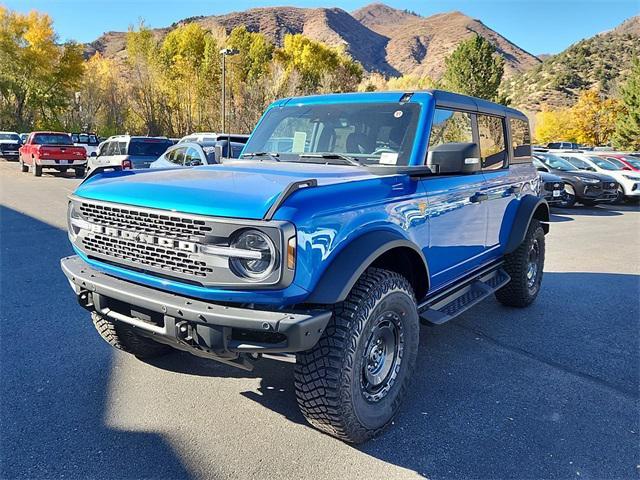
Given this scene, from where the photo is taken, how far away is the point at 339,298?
8.14ft

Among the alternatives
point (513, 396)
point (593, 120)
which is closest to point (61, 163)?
point (513, 396)

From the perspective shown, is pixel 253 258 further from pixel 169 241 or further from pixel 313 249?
pixel 169 241

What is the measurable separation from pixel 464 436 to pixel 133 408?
2.06 metres

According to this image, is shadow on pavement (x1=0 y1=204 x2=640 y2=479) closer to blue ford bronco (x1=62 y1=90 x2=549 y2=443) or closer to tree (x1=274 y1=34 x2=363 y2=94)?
blue ford bronco (x1=62 y1=90 x2=549 y2=443)

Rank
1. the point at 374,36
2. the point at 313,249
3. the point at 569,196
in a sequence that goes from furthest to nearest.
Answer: the point at 374,36, the point at 569,196, the point at 313,249

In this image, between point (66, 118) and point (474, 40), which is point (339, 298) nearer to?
point (474, 40)

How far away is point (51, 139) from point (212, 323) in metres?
22.5

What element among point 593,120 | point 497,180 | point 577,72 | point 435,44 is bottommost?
point 497,180

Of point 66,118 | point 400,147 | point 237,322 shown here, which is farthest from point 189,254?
point 66,118

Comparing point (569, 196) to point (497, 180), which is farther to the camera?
point (569, 196)

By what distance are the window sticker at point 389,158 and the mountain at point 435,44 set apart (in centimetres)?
14934

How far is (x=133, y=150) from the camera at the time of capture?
598 inches

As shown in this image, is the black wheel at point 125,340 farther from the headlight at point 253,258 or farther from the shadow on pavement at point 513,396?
the headlight at point 253,258

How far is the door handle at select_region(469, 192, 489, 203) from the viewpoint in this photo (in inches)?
159
